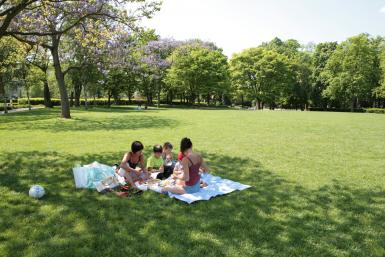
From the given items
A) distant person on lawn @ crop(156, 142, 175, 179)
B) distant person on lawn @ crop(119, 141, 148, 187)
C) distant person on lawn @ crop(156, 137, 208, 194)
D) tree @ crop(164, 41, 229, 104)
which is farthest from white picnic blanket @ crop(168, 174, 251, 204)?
tree @ crop(164, 41, 229, 104)

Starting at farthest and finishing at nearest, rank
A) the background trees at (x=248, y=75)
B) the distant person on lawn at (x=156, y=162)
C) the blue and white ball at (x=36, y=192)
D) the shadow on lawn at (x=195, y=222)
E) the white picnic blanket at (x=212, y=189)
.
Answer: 1. the background trees at (x=248, y=75)
2. the distant person on lawn at (x=156, y=162)
3. the white picnic blanket at (x=212, y=189)
4. the blue and white ball at (x=36, y=192)
5. the shadow on lawn at (x=195, y=222)

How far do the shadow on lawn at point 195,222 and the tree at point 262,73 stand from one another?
179 feet

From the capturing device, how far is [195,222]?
5.59 meters

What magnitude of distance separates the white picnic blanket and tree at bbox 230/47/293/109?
54028 millimetres

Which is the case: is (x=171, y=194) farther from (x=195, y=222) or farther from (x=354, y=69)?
(x=354, y=69)

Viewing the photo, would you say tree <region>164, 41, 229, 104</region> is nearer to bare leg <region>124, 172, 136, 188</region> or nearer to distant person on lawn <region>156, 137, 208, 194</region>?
bare leg <region>124, 172, 136, 188</region>

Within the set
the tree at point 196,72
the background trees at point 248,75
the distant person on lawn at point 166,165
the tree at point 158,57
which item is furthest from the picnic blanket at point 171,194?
the tree at point 196,72

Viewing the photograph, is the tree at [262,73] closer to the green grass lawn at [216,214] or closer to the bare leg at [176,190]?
the green grass lawn at [216,214]

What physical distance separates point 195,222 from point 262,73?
57.4 m

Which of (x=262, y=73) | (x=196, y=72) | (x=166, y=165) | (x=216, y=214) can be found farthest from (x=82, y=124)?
(x=262, y=73)

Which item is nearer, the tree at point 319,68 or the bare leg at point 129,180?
the bare leg at point 129,180

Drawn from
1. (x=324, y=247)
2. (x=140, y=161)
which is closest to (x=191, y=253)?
(x=324, y=247)

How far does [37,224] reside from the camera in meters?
5.37

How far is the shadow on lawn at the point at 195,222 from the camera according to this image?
469 centimetres
